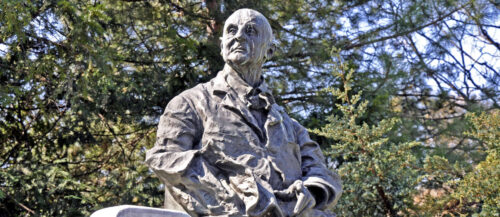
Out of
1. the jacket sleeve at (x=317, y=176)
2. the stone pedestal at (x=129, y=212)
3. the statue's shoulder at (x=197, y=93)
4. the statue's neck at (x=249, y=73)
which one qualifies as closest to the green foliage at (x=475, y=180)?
the jacket sleeve at (x=317, y=176)

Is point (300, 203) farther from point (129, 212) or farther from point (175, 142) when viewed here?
point (129, 212)

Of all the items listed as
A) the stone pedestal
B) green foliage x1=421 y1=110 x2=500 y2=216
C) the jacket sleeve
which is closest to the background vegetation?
green foliage x1=421 y1=110 x2=500 y2=216

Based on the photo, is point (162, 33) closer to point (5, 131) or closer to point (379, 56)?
point (5, 131)

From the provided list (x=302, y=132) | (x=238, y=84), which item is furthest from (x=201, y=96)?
(x=302, y=132)

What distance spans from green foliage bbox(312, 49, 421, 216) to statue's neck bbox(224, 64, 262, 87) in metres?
Answer: 2.38

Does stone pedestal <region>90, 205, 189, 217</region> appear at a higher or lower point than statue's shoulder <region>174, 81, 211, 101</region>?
lower

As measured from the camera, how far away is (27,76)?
8352 mm

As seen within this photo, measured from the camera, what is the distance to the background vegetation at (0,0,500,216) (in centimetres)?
773

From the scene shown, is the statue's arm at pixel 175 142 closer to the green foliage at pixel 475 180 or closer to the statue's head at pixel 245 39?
the statue's head at pixel 245 39

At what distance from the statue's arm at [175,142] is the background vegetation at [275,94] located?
2.90m

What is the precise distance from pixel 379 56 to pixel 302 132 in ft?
16.7

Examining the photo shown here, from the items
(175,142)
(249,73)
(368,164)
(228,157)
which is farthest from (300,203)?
(368,164)

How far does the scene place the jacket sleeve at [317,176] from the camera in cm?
479

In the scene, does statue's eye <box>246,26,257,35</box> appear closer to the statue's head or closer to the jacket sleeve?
the statue's head
